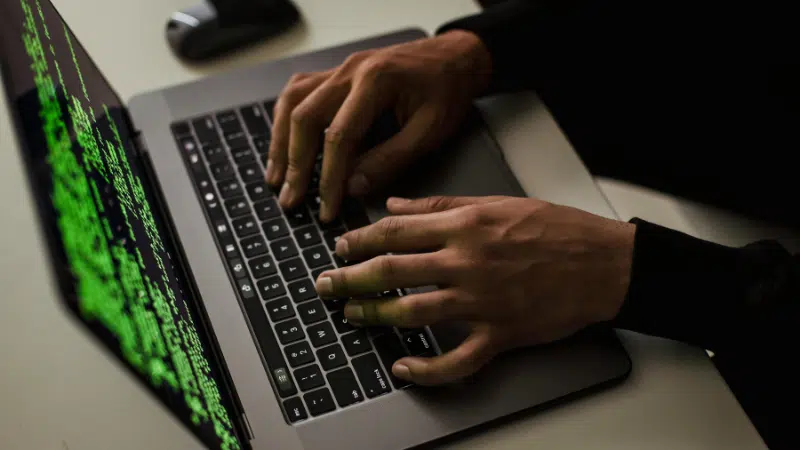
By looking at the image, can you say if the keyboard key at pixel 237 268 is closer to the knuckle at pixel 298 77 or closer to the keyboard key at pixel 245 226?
the keyboard key at pixel 245 226

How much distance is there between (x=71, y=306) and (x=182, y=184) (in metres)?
0.41

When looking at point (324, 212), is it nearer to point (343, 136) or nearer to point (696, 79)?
point (343, 136)

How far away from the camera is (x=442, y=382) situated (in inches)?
24.6

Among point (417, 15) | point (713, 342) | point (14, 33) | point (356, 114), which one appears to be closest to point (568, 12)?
point (417, 15)

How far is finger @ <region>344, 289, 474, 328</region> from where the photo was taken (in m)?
0.64

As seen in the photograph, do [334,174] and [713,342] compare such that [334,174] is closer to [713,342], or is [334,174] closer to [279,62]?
[279,62]

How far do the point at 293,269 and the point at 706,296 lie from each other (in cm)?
36

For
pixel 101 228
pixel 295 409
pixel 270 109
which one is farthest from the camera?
pixel 270 109

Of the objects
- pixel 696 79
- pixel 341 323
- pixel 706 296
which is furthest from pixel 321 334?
pixel 696 79

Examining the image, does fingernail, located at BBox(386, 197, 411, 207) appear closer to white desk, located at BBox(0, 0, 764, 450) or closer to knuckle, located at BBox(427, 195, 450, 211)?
knuckle, located at BBox(427, 195, 450, 211)

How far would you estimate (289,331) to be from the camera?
2.17 ft

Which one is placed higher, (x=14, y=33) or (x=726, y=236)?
(x=14, y=33)

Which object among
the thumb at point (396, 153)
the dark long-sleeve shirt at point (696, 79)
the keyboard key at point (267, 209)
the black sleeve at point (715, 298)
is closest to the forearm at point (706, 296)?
the black sleeve at point (715, 298)

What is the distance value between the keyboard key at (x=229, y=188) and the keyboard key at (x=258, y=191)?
0.03 feet
